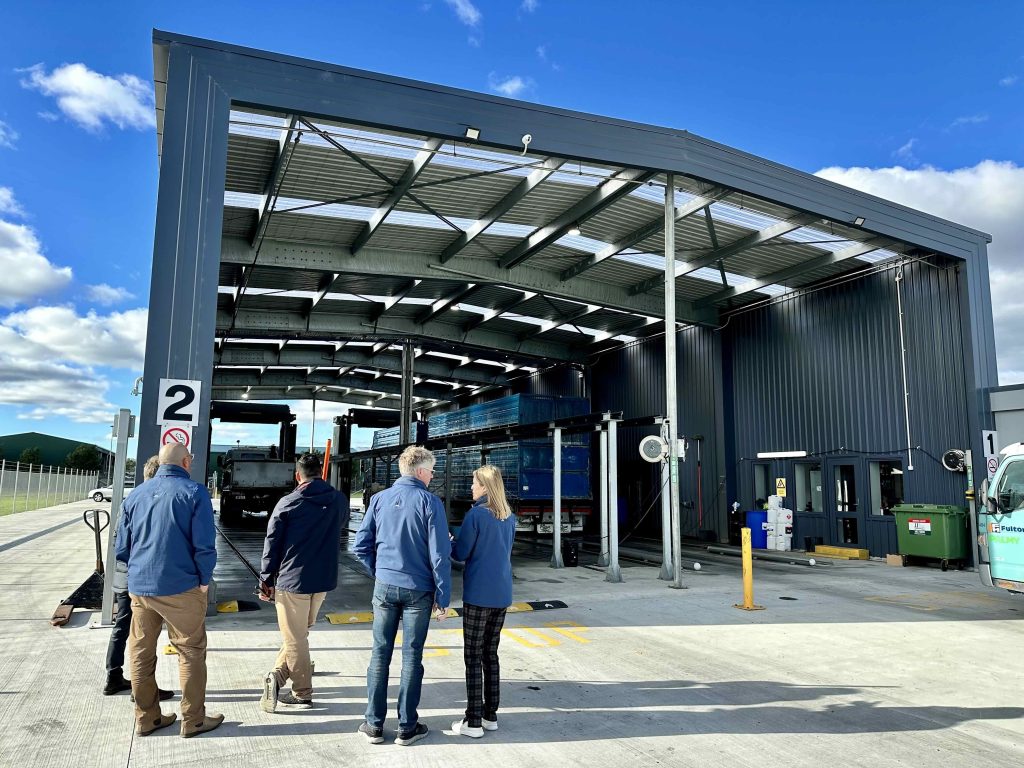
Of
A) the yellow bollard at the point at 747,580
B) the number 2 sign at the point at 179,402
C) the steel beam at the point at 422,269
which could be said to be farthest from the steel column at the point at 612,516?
the steel beam at the point at 422,269

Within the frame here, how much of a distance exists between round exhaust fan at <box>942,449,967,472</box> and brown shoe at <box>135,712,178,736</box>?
1626 cm

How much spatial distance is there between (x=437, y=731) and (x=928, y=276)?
54.2 feet

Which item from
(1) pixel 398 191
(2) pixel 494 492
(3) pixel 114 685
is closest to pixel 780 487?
(1) pixel 398 191

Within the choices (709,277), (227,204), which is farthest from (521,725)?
(709,277)

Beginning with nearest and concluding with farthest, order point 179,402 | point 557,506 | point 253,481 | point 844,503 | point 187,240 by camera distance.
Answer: point 179,402, point 187,240, point 557,506, point 844,503, point 253,481

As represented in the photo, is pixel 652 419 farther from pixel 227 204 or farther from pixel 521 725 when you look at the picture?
pixel 227 204

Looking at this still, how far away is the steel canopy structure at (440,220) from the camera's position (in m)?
9.47

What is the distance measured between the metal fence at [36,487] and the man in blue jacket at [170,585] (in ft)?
80.2

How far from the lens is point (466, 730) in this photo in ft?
15.6

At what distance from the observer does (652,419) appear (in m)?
13.6

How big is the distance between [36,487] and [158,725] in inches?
1375

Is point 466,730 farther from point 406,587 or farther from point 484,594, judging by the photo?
point 406,587

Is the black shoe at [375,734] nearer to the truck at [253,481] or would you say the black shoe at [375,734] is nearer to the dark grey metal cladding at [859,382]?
the dark grey metal cladding at [859,382]

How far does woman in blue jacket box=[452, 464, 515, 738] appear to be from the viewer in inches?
186
